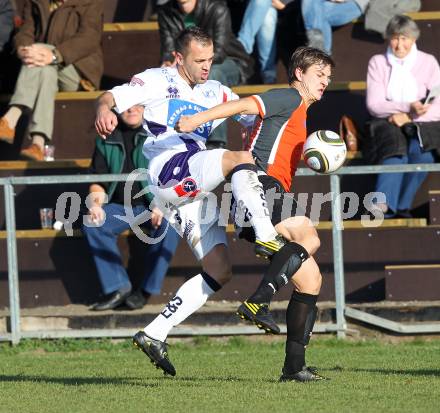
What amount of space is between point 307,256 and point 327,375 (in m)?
1.16

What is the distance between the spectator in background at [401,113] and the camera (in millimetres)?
10469

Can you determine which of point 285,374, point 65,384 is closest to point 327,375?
point 285,374

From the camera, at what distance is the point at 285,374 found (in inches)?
288

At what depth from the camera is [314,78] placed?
7.31 metres

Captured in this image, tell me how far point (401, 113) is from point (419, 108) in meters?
0.17

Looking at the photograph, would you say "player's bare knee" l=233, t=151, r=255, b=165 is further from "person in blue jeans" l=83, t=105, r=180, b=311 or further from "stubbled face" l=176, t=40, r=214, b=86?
"person in blue jeans" l=83, t=105, r=180, b=311

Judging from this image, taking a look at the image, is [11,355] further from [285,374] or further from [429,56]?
[429,56]

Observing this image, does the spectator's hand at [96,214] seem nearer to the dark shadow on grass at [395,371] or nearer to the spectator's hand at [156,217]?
the spectator's hand at [156,217]

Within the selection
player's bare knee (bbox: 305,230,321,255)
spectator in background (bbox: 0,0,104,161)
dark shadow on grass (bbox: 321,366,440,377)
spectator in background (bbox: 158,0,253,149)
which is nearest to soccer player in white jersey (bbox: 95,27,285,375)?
player's bare knee (bbox: 305,230,321,255)

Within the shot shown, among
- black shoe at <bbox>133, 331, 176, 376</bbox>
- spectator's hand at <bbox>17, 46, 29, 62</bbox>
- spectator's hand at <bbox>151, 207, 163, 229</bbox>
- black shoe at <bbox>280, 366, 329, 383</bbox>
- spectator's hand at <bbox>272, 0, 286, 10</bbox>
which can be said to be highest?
spectator's hand at <bbox>272, 0, 286, 10</bbox>

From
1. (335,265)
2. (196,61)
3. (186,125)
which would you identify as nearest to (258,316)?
(186,125)

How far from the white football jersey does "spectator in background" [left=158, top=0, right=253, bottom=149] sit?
357cm

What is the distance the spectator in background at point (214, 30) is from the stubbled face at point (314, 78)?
390 cm

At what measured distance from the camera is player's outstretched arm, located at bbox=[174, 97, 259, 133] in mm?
6715
